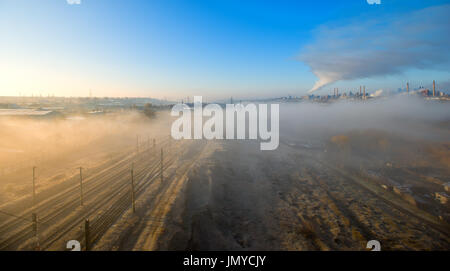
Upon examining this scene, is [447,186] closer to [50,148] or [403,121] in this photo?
[403,121]

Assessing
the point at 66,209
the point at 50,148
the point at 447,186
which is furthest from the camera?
the point at 50,148

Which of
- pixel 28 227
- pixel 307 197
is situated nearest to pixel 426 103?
pixel 307 197

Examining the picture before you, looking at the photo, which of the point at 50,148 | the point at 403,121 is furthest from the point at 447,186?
the point at 50,148

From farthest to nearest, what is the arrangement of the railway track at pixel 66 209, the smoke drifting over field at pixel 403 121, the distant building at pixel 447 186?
the smoke drifting over field at pixel 403 121
the distant building at pixel 447 186
the railway track at pixel 66 209

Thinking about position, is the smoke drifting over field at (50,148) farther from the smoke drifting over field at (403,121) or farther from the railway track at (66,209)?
A: the smoke drifting over field at (403,121)

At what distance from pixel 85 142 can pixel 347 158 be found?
38.8m

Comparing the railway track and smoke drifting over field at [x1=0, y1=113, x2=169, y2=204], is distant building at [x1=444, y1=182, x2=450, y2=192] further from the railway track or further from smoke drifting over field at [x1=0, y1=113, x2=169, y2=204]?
smoke drifting over field at [x1=0, y1=113, x2=169, y2=204]

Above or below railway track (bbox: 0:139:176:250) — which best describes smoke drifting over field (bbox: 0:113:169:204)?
above

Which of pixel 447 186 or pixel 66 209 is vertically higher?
pixel 66 209

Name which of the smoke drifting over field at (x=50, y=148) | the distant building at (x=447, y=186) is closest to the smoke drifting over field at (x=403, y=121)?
the distant building at (x=447, y=186)

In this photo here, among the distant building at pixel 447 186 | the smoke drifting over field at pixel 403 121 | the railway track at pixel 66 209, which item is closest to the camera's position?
the railway track at pixel 66 209

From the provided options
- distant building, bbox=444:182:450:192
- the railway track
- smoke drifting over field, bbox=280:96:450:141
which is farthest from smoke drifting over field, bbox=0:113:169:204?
smoke drifting over field, bbox=280:96:450:141

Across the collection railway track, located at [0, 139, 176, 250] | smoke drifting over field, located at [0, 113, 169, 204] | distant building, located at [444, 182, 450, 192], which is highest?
smoke drifting over field, located at [0, 113, 169, 204]
